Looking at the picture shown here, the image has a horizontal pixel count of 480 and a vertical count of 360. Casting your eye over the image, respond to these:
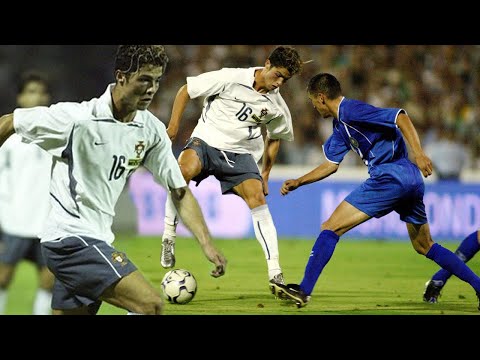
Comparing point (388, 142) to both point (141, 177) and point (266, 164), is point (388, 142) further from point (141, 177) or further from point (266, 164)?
point (141, 177)

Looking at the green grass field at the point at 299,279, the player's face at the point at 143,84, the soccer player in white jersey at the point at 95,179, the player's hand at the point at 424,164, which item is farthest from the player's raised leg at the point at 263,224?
the player's face at the point at 143,84

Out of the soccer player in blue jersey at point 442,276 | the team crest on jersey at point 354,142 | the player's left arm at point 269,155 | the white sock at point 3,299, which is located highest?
the team crest on jersey at point 354,142

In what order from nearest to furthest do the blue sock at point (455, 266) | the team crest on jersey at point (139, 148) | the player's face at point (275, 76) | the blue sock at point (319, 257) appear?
the team crest on jersey at point (139, 148) < the blue sock at point (319, 257) < the blue sock at point (455, 266) < the player's face at point (275, 76)

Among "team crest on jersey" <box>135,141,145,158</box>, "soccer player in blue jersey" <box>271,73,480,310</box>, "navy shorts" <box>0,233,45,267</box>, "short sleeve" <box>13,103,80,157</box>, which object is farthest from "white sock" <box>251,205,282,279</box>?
"short sleeve" <box>13,103,80,157</box>

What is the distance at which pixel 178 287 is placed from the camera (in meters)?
7.04

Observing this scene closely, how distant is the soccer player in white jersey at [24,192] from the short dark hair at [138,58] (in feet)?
6.15

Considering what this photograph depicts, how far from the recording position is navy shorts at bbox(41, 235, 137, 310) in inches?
190

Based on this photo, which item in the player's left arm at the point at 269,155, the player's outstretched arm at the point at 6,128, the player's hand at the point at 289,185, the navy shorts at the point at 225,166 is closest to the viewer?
the player's outstretched arm at the point at 6,128

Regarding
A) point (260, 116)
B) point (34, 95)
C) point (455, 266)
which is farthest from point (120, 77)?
point (455, 266)

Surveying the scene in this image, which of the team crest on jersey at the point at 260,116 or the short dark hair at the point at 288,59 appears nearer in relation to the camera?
the short dark hair at the point at 288,59

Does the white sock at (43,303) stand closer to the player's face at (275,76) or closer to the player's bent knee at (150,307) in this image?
the player's bent knee at (150,307)

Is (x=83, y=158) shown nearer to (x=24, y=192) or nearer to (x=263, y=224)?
(x=24, y=192)

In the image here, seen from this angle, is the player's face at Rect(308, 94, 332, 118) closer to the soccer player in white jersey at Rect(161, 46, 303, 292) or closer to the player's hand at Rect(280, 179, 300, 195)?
the player's hand at Rect(280, 179, 300, 195)

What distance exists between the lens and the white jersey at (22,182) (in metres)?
6.64
